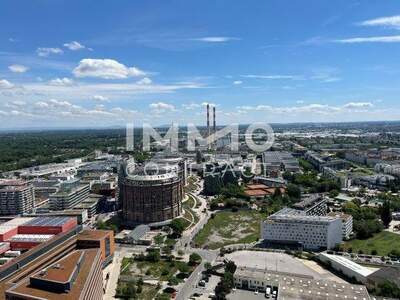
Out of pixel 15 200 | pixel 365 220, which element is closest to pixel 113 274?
pixel 15 200

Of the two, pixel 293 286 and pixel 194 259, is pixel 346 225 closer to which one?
pixel 293 286

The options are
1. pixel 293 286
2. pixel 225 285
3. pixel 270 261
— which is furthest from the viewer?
pixel 270 261

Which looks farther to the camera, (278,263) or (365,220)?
(365,220)

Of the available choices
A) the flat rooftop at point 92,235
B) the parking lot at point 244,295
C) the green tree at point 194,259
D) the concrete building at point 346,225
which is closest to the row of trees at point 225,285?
the parking lot at point 244,295

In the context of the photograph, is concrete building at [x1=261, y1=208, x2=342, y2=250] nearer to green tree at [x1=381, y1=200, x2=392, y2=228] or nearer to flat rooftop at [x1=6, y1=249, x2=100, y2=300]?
green tree at [x1=381, y1=200, x2=392, y2=228]

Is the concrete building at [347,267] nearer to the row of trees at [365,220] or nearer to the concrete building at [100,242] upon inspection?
the row of trees at [365,220]

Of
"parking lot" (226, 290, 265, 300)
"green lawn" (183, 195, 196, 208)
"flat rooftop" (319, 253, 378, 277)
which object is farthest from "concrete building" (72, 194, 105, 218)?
"flat rooftop" (319, 253, 378, 277)

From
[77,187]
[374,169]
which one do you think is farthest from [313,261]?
[374,169]

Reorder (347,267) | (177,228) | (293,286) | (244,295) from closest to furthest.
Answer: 1. (293,286)
2. (244,295)
3. (347,267)
4. (177,228)
